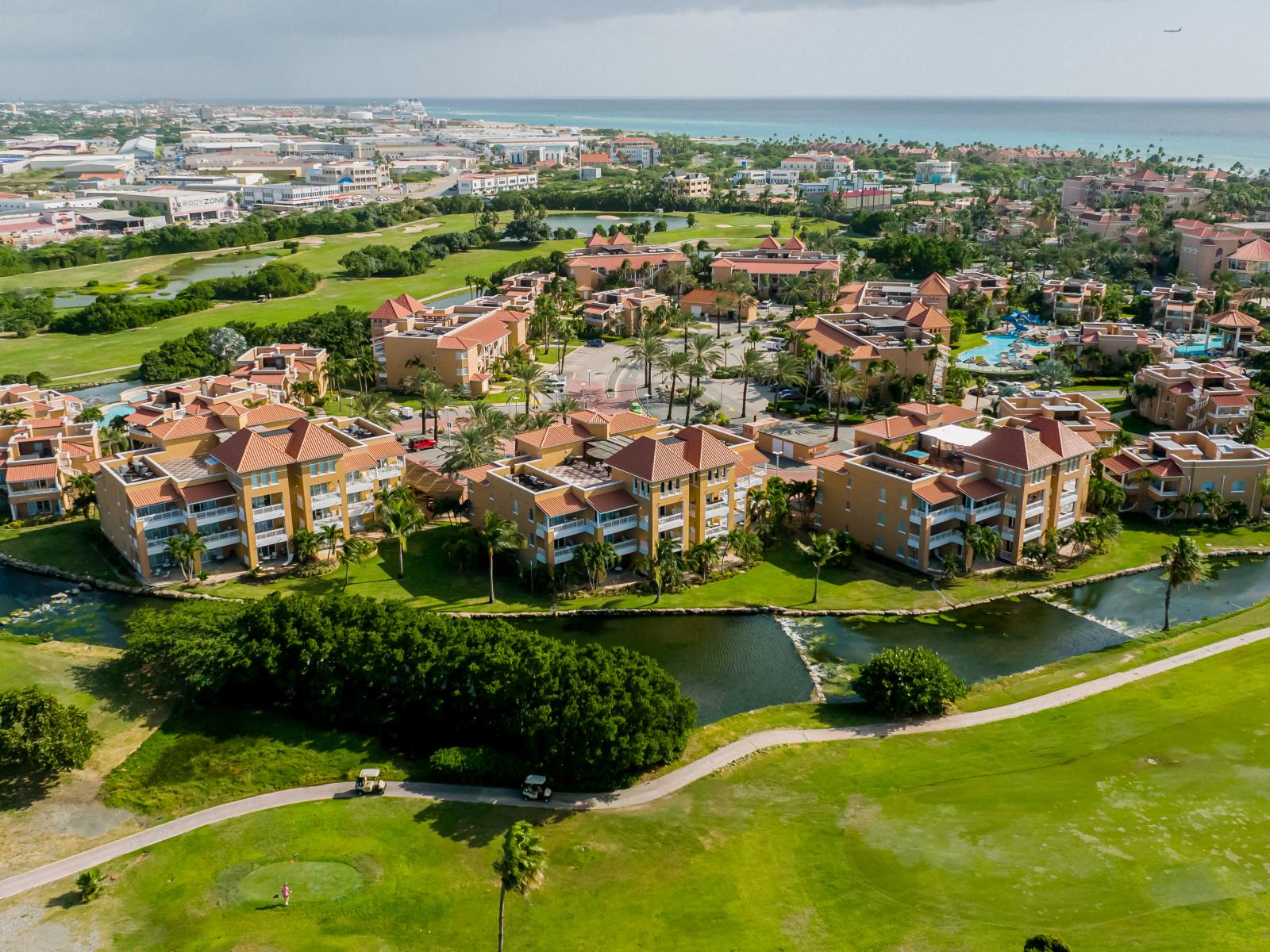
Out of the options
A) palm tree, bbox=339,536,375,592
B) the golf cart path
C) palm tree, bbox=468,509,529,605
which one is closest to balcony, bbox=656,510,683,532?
palm tree, bbox=468,509,529,605

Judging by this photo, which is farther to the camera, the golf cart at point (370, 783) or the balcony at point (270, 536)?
the balcony at point (270, 536)

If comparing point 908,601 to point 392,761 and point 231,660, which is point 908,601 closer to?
point 392,761

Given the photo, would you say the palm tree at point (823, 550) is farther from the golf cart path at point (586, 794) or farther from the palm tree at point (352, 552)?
the palm tree at point (352, 552)

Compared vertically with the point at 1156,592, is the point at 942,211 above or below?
above

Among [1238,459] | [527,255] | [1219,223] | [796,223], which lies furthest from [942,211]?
[1238,459]

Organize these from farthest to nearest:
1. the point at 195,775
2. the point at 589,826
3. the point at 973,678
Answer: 1. the point at 973,678
2. the point at 195,775
3. the point at 589,826

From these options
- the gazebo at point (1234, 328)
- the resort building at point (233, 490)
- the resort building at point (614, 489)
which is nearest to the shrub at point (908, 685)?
the resort building at point (614, 489)

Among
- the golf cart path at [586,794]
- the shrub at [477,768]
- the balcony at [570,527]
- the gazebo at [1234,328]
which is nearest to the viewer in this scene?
the golf cart path at [586,794]
